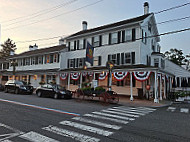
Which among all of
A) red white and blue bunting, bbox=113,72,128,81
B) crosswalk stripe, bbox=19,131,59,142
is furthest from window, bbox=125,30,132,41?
crosswalk stripe, bbox=19,131,59,142

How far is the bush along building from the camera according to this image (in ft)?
47.0

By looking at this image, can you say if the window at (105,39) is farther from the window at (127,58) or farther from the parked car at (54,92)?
the parked car at (54,92)

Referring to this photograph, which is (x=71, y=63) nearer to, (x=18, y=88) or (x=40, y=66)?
(x=40, y=66)

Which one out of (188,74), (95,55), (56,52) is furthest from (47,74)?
(188,74)

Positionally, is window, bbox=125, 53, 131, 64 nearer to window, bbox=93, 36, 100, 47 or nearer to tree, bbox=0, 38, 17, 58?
window, bbox=93, 36, 100, 47

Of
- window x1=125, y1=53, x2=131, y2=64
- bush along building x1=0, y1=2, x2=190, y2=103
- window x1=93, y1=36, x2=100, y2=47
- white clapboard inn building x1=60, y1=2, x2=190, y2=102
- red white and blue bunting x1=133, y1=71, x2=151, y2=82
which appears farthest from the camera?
window x1=93, y1=36, x2=100, y2=47

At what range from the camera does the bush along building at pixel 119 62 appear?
564 inches

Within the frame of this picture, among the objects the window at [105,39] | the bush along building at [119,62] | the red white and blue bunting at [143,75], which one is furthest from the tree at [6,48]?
the red white and blue bunting at [143,75]

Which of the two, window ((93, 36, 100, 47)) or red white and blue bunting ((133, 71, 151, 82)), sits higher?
window ((93, 36, 100, 47))

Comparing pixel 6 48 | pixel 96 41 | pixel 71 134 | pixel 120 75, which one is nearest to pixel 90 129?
pixel 71 134

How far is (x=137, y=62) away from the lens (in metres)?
15.8

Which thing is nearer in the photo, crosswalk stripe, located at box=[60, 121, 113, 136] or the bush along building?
crosswalk stripe, located at box=[60, 121, 113, 136]

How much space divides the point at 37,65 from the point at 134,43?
17.7m

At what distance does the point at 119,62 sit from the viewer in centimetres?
1703
